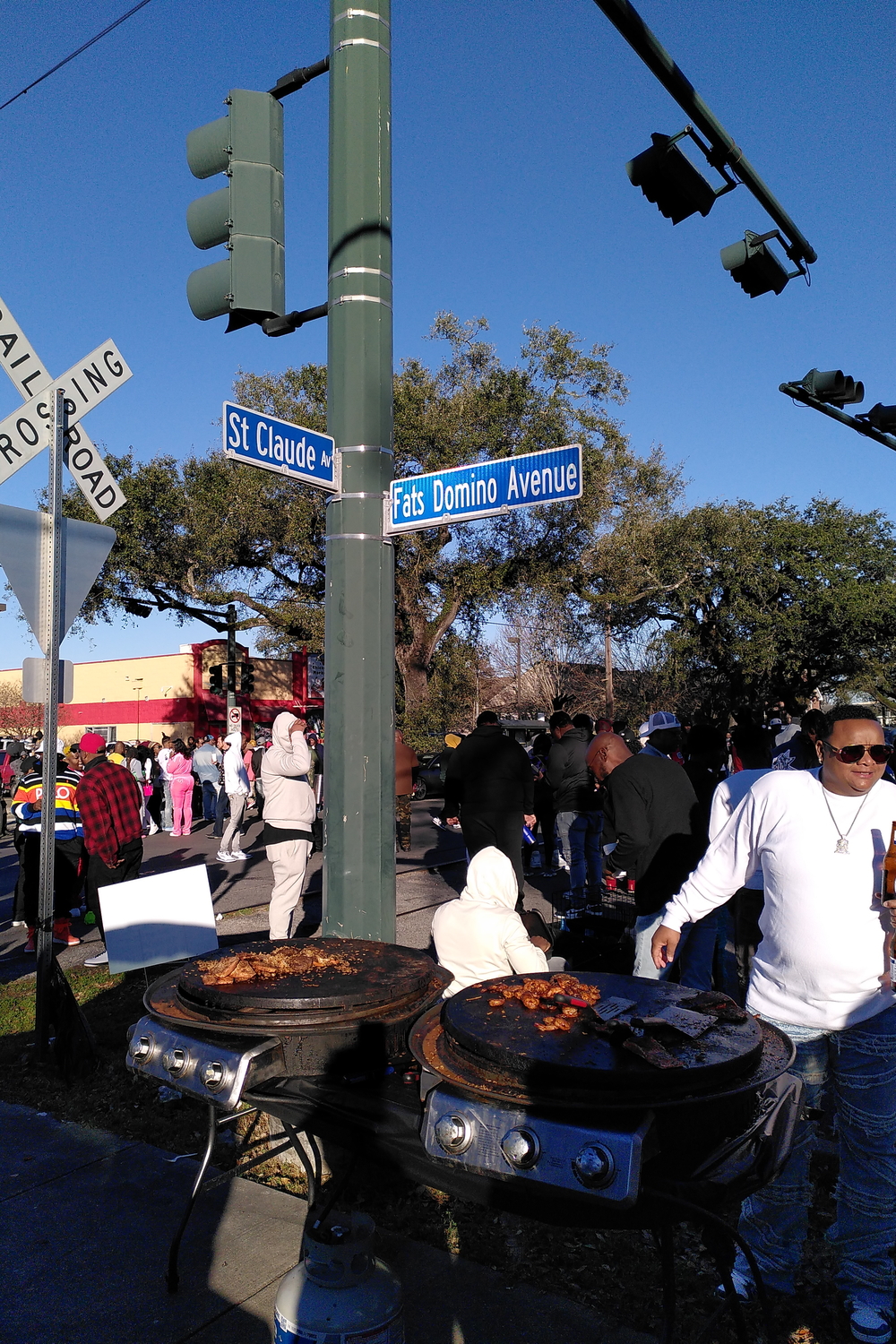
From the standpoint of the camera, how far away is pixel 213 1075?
2830 mm

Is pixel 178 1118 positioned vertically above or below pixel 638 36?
below

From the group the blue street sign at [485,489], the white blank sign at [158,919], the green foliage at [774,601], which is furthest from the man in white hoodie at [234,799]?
the green foliage at [774,601]

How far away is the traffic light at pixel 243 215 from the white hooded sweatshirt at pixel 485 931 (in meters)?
2.71

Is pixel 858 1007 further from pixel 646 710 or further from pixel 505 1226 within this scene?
pixel 646 710

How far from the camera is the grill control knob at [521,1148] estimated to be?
2154mm

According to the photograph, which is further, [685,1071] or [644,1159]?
[685,1071]

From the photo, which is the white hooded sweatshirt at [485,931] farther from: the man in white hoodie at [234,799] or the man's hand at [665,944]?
the man in white hoodie at [234,799]

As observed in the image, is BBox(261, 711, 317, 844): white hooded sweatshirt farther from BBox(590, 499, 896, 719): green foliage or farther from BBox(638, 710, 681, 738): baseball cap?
BBox(590, 499, 896, 719): green foliage

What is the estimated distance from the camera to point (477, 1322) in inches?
115

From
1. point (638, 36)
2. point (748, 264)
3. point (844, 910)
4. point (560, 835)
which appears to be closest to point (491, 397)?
point (560, 835)

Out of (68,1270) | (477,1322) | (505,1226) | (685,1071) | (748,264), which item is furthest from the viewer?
(748,264)

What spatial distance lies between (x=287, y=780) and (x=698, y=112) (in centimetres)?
514

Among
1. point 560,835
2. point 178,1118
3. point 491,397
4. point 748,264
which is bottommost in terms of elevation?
point 178,1118

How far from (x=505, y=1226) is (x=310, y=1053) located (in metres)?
1.16
